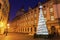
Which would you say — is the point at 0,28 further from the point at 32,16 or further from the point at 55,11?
the point at 55,11

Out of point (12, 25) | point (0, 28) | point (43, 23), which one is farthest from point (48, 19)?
point (12, 25)

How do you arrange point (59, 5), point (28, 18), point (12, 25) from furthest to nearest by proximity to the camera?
point (12, 25) < point (28, 18) < point (59, 5)

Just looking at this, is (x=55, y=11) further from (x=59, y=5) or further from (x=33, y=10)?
(x=33, y=10)

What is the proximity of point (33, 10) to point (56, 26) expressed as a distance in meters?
7.16

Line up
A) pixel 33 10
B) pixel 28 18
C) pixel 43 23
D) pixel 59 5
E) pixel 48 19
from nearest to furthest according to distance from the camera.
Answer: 1. pixel 43 23
2. pixel 59 5
3. pixel 48 19
4. pixel 33 10
5. pixel 28 18

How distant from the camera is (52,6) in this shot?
2280cm

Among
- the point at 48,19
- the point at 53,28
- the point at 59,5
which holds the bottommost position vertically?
the point at 53,28

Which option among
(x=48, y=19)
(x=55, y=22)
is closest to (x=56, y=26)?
(x=55, y=22)

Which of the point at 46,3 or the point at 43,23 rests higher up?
the point at 46,3

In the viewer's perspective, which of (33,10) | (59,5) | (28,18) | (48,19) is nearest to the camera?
(59,5)

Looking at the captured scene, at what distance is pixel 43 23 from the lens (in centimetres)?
1784

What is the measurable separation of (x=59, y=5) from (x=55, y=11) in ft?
4.31

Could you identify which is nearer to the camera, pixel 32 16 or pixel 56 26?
pixel 56 26

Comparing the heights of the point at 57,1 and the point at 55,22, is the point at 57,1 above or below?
above
